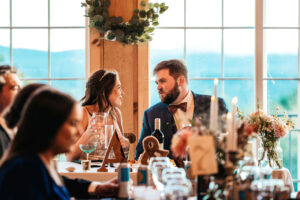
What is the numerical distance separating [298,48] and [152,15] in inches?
61.6

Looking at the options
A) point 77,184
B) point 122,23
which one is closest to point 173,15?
point 122,23

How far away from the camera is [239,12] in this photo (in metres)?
4.95

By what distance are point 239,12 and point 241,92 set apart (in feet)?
2.75

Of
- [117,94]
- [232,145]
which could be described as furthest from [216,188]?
[117,94]

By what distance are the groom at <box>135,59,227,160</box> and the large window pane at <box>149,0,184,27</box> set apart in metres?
0.49

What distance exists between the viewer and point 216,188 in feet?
6.61

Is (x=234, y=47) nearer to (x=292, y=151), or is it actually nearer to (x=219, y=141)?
(x=292, y=151)

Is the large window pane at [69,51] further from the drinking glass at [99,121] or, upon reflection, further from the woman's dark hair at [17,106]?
the woman's dark hair at [17,106]

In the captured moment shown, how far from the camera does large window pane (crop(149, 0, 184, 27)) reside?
194 inches

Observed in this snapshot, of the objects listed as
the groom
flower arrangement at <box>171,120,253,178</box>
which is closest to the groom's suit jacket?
the groom

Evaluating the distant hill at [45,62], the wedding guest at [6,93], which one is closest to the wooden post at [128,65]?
the distant hill at [45,62]

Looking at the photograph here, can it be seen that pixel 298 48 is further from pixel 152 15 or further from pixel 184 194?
pixel 184 194

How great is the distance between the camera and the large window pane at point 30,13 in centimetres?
492

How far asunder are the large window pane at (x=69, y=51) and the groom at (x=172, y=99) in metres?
0.83
